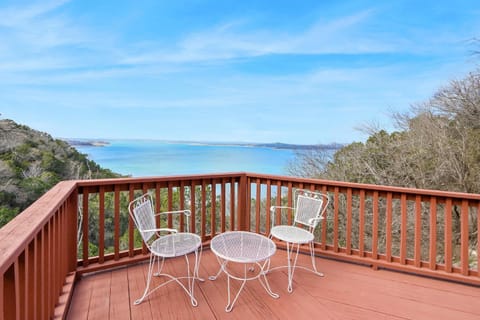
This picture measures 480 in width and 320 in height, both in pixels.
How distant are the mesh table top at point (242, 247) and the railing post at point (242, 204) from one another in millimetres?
981

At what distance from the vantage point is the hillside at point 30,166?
6.45 metres

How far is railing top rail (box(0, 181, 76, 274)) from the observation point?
0.87 m

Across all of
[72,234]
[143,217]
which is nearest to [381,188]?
[143,217]

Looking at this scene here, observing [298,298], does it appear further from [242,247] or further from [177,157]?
[177,157]

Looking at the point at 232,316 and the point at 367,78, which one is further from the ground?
the point at 367,78

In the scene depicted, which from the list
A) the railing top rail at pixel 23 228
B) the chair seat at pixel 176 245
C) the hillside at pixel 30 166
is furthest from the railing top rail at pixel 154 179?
the hillside at pixel 30 166

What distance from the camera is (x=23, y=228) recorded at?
3.69ft

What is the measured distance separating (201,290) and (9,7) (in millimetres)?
8643

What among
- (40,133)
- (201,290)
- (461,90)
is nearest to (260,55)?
(461,90)

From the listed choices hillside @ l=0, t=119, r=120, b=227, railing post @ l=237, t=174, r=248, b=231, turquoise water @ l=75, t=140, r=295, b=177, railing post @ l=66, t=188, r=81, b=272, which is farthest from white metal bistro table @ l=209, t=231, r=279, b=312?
hillside @ l=0, t=119, r=120, b=227

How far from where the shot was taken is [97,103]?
10109 mm

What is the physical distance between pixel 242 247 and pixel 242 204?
1275mm

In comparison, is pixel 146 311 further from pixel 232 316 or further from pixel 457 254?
pixel 457 254

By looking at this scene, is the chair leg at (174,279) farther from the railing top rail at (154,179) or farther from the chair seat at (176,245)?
the railing top rail at (154,179)
